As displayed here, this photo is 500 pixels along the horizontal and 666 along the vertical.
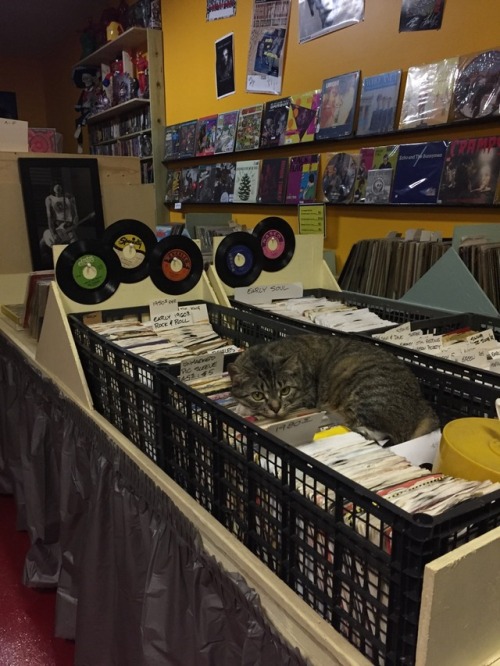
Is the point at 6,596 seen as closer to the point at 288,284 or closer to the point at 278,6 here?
the point at 288,284

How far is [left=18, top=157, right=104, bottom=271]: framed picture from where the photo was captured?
2701mm

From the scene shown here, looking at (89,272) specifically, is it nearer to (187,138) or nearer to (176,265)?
(176,265)

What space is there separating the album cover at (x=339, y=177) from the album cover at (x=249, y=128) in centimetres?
72

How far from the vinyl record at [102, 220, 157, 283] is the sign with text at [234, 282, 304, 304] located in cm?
40

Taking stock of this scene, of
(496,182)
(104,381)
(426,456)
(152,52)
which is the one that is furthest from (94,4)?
(426,456)

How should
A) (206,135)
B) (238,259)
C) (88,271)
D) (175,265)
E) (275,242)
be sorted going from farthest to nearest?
1. (206,135)
2. (275,242)
3. (238,259)
4. (175,265)
5. (88,271)

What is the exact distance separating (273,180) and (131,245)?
218 cm

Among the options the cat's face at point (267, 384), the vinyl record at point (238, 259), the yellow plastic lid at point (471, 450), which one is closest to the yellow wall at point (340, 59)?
the vinyl record at point (238, 259)

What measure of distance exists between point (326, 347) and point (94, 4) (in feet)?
20.2

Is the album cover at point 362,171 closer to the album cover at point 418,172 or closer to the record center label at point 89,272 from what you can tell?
the album cover at point 418,172

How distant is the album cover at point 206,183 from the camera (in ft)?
14.5

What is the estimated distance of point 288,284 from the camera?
2.20 meters

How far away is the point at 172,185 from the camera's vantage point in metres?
5.04

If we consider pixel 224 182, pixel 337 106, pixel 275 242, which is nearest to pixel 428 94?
pixel 337 106
